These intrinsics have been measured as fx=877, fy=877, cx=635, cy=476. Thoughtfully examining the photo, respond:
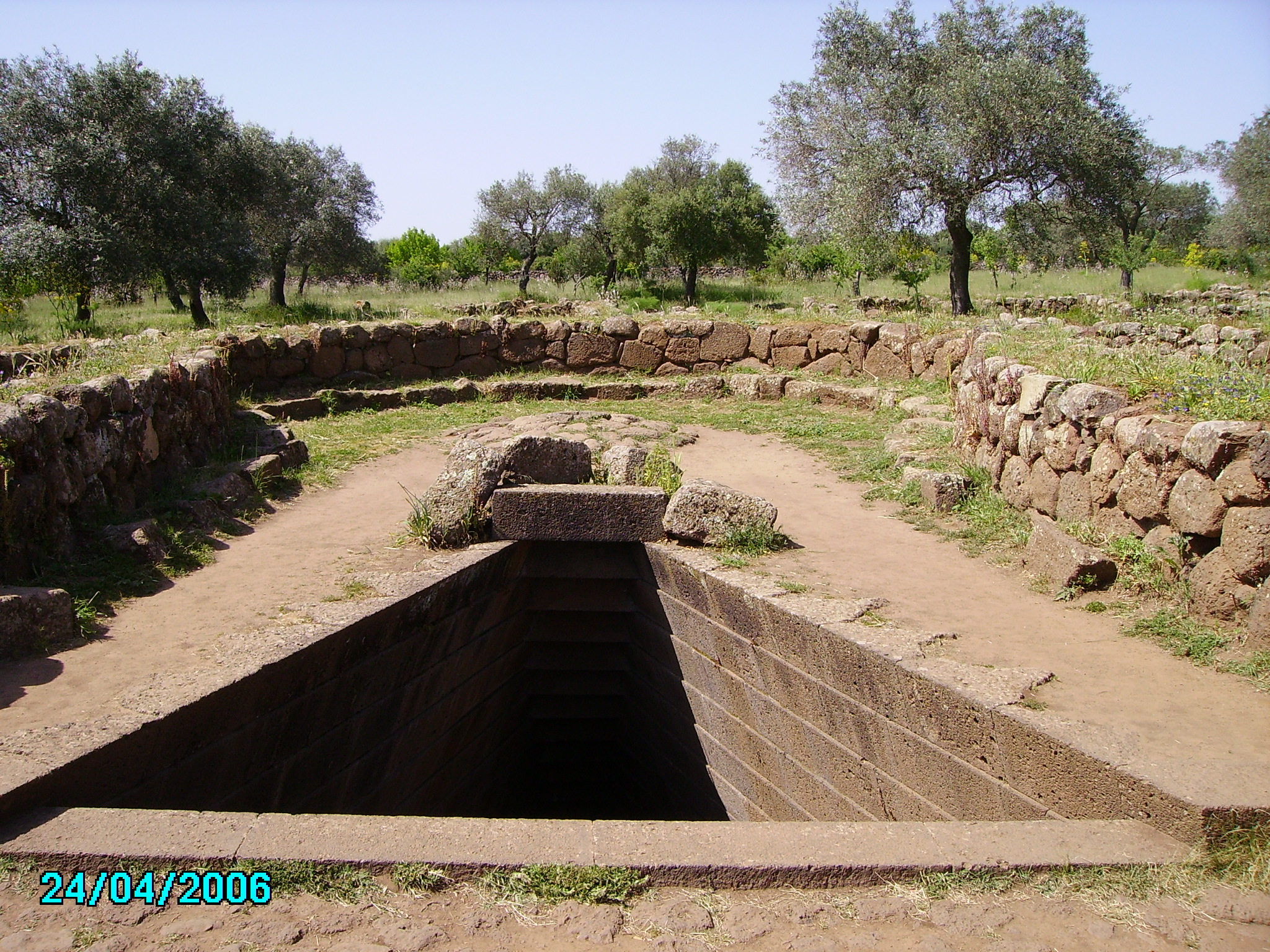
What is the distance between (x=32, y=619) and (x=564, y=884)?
3.36 m

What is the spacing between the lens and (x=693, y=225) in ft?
82.6

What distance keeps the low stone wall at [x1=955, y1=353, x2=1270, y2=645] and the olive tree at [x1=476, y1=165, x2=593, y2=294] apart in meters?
29.0

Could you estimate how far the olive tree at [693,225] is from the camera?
990 inches

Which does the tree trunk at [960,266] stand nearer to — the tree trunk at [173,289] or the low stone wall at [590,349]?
the low stone wall at [590,349]

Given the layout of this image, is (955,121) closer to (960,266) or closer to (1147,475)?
(960,266)

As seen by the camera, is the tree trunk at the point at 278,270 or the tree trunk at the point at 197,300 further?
the tree trunk at the point at 278,270

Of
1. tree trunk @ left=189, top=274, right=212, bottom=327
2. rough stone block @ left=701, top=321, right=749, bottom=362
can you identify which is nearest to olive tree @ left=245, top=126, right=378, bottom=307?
tree trunk @ left=189, top=274, right=212, bottom=327

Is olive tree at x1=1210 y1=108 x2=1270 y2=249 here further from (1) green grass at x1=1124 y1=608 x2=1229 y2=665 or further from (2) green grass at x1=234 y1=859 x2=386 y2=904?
(2) green grass at x1=234 y1=859 x2=386 y2=904

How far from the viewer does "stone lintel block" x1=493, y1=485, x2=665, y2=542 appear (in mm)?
6492

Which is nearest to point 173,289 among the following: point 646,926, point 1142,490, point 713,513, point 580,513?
point 580,513

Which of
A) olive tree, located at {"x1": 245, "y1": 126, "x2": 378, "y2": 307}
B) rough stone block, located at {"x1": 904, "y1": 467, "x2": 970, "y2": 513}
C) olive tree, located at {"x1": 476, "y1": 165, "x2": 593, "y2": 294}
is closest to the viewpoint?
rough stone block, located at {"x1": 904, "y1": 467, "x2": 970, "y2": 513}

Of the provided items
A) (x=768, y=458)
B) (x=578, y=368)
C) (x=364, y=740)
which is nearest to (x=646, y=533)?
(x=364, y=740)

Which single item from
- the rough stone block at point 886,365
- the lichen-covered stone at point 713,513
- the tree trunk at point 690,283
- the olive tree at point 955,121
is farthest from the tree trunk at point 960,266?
the lichen-covered stone at point 713,513

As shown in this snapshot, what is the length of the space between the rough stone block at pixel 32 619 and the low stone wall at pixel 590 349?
8022mm
